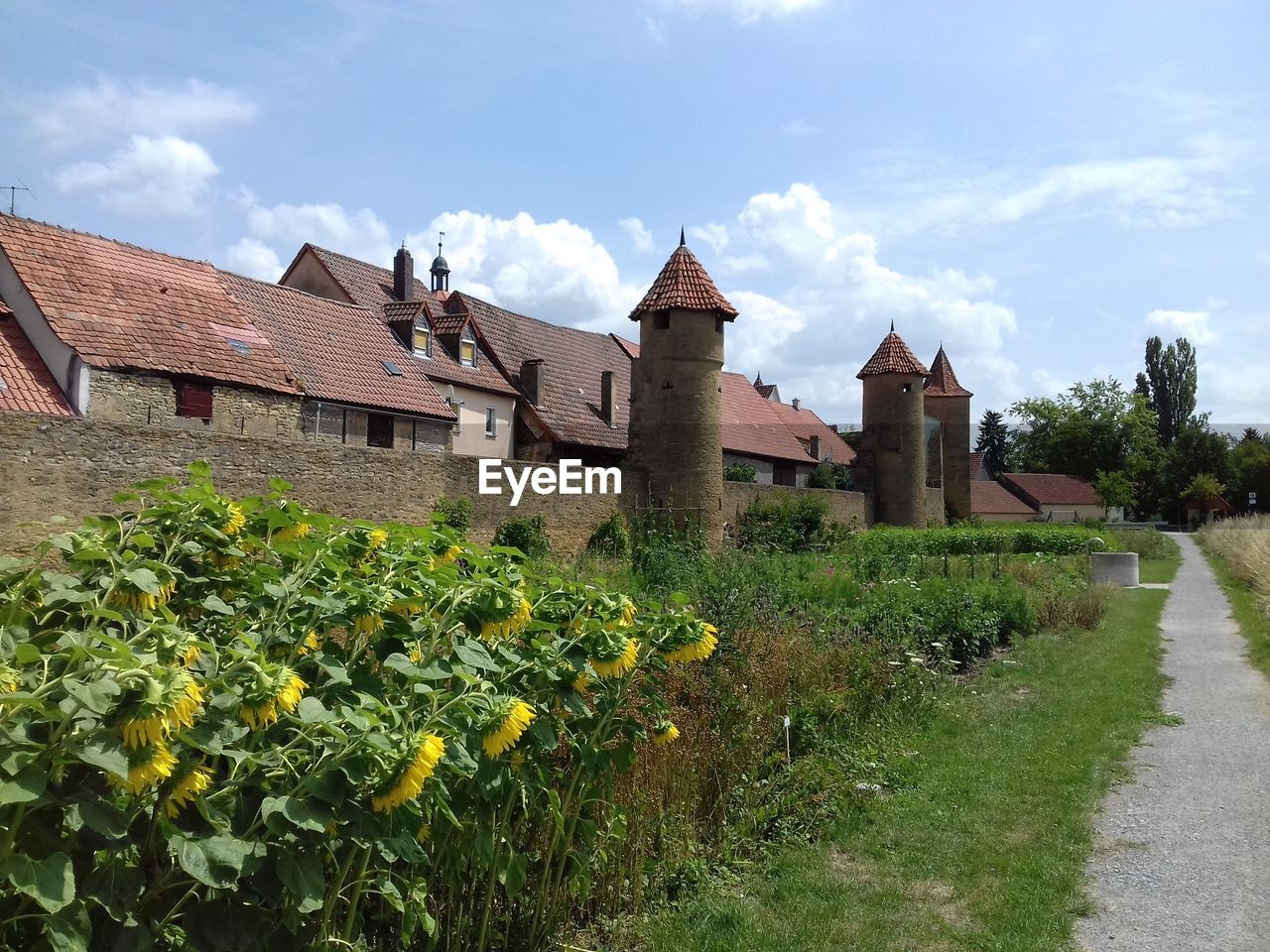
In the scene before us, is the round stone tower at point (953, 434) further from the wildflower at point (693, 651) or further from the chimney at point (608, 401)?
the wildflower at point (693, 651)

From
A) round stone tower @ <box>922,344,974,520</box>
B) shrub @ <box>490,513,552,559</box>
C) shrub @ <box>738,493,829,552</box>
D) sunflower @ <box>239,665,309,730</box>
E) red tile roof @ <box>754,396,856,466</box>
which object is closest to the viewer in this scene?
sunflower @ <box>239,665,309,730</box>

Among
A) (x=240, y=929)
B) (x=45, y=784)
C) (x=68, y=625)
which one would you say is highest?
→ (x=68, y=625)

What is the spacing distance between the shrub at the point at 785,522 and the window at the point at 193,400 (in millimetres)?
14618

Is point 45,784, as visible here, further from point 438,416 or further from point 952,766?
point 438,416

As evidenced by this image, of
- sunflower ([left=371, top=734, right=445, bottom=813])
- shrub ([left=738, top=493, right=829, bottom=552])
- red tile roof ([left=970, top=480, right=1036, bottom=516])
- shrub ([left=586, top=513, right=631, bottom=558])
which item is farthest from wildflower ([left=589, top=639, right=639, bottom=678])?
red tile roof ([left=970, top=480, right=1036, bottom=516])

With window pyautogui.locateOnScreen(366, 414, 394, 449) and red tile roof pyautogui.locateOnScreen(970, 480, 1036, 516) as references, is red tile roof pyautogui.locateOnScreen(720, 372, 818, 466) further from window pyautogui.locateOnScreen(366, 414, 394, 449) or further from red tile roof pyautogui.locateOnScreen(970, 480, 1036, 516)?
red tile roof pyautogui.locateOnScreen(970, 480, 1036, 516)

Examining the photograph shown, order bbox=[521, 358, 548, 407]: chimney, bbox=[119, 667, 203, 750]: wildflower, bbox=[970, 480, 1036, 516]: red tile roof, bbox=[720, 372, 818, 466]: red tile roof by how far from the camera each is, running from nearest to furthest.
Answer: bbox=[119, 667, 203, 750]: wildflower, bbox=[521, 358, 548, 407]: chimney, bbox=[720, 372, 818, 466]: red tile roof, bbox=[970, 480, 1036, 516]: red tile roof

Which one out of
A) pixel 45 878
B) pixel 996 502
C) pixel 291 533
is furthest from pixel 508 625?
pixel 996 502

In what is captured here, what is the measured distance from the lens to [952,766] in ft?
27.3

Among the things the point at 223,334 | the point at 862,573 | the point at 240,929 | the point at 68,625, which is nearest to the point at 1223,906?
the point at 240,929

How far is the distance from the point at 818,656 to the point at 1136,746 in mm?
2954

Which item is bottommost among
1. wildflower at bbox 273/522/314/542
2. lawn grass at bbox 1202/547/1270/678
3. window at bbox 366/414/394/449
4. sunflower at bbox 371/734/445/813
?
lawn grass at bbox 1202/547/1270/678

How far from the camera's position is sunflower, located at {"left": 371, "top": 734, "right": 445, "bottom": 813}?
100 inches

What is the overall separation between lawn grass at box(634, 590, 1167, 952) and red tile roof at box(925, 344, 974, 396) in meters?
44.3
